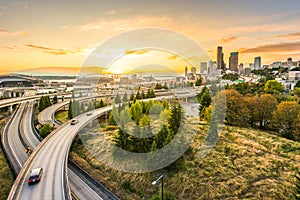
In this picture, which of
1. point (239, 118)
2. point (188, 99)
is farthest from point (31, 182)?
point (188, 99)

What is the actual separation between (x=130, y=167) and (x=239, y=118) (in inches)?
570

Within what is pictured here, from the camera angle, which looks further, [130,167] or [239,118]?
[239,118]

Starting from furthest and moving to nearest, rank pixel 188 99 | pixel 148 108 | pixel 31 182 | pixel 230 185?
pixel 188 99 → pixel 148 108 → pixel 230 185 → pixel 31 182

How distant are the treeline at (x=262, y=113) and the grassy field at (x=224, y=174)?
15.1ft

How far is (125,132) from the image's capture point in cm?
1609

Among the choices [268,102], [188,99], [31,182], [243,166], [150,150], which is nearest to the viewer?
[31,182]

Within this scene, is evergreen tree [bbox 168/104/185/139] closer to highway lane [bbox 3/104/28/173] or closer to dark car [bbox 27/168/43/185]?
dark car [bbox 27/168/43/185]

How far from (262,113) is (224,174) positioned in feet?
46.3

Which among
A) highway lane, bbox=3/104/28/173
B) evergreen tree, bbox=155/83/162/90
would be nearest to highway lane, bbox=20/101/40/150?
highway lane, bbox=3/104/28/173

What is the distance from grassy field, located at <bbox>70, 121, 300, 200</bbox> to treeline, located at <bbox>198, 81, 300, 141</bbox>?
15.1ft

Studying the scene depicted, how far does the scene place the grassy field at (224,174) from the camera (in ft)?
36.4

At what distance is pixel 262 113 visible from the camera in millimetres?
22859

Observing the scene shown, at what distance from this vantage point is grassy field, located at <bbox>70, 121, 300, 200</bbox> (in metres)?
11.1

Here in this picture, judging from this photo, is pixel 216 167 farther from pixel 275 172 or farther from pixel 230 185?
pixel 275 172
